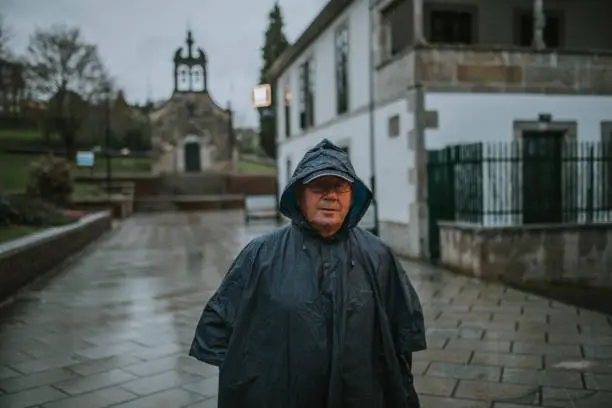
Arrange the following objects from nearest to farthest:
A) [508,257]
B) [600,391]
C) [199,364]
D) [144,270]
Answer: [600,391] < [199,364] < [508,257] < [144,270]

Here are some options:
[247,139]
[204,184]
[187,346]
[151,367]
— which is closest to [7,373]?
[151,367]

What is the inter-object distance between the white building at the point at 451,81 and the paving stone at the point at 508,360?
6.08 m

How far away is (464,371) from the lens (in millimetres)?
5066

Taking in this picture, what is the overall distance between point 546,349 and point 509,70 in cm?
740

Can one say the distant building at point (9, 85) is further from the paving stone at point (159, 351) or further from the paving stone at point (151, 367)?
the paving stone at point (151, 367)

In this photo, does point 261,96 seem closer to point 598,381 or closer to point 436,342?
point 436,342

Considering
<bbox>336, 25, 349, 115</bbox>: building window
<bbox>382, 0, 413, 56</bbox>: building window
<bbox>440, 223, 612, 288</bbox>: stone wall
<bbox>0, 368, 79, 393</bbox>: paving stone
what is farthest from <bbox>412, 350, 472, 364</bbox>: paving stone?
<bbox>336, 25, 349, 115</bbox>: building window

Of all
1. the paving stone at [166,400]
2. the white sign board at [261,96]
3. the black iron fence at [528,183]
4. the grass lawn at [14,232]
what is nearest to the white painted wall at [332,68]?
the white sign board at [261,96]

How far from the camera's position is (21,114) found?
1191 inches

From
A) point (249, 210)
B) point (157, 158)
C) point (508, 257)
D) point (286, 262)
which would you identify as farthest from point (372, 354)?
point (157, 158)

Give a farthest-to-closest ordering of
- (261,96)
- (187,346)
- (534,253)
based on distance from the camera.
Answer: (261,96) → (534,253) → (187,346)

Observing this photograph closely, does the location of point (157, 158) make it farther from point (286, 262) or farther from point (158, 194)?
point (286, 262)

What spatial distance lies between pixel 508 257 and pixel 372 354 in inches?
313

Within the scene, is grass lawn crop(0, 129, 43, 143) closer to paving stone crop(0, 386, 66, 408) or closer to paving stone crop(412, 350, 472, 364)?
paving stone crop(0, 386, 66, 408)
